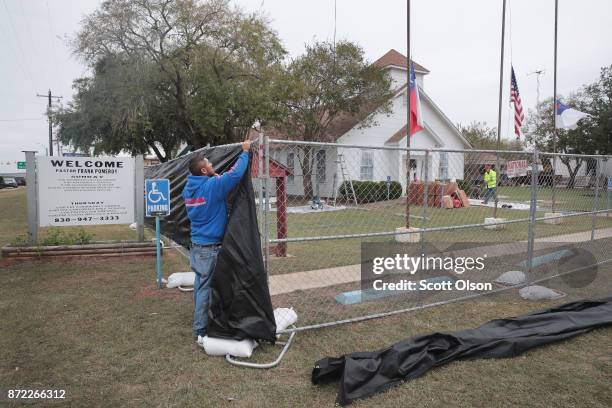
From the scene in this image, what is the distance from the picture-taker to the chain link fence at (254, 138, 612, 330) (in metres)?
5.40

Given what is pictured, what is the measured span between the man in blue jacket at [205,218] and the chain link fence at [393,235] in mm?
392

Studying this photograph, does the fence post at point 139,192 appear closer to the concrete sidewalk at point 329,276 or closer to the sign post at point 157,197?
the sign post at point 157,197

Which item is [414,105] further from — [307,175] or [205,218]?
[205,218]

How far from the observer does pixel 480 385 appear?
3477mm

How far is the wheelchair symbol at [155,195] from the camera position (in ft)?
20.1

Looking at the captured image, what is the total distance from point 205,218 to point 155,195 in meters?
2.25

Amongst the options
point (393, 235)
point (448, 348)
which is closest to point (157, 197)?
point (448, 348)

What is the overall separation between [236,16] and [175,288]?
20.0 meters

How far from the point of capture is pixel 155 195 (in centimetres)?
615

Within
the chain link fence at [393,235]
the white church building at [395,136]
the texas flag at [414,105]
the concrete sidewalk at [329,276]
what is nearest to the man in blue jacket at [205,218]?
the chain link fence at [393,235]

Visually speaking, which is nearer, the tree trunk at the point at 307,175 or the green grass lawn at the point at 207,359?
the green grass lawn at the point at 207,359

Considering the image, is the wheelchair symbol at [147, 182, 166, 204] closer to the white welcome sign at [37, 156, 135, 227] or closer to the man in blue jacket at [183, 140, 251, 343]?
the man in blue jacket at [183, 140, 251, 343]

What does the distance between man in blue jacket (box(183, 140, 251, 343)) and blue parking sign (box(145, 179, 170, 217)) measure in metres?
2.04

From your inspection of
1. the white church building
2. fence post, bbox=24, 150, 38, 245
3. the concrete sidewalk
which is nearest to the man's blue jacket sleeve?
the concrete sidewalk
